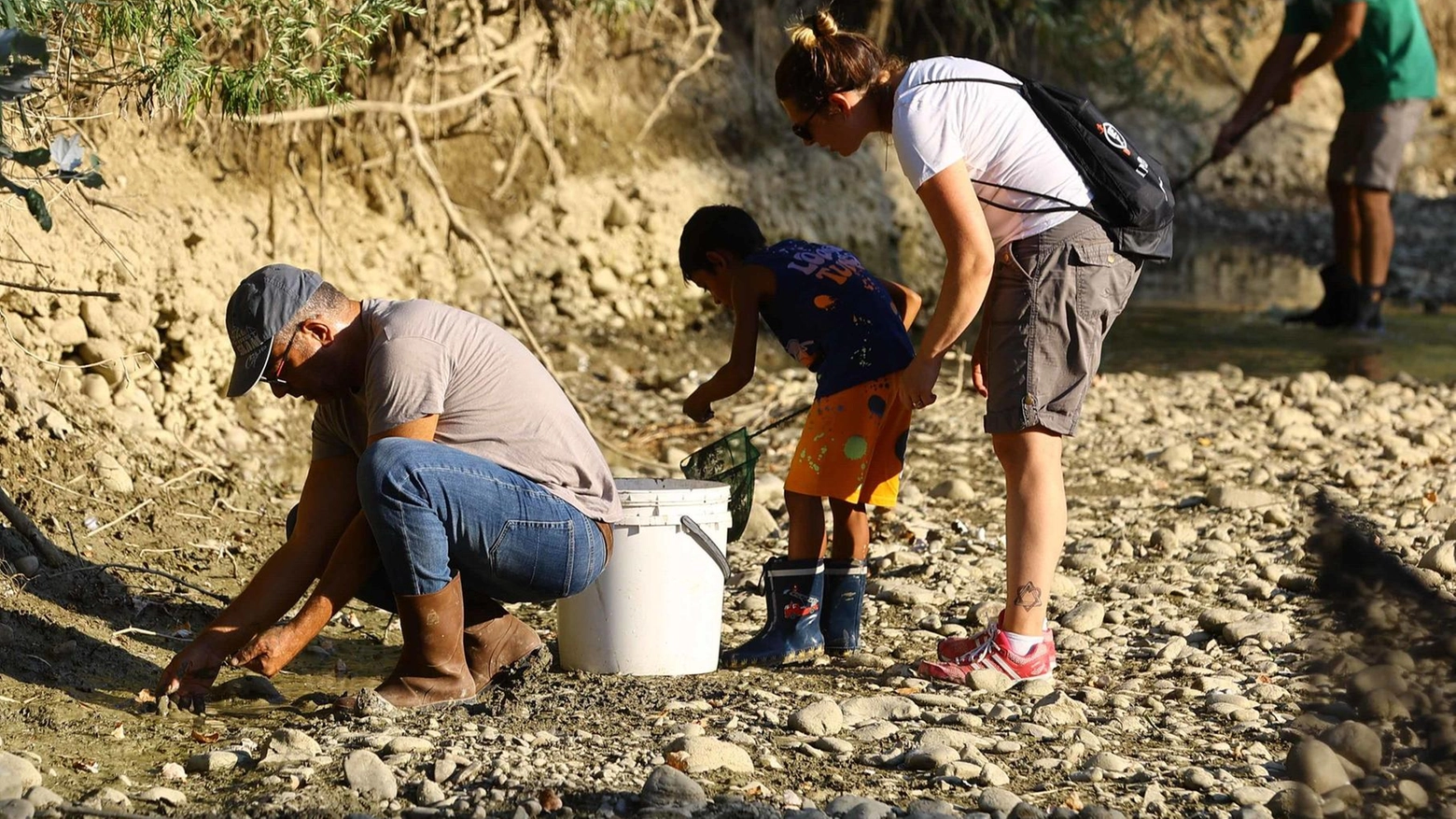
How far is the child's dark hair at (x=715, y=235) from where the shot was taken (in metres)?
4.05

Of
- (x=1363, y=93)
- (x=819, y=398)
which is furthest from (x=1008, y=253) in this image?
(x=1363, y=93)

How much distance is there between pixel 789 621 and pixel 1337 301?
6528mm

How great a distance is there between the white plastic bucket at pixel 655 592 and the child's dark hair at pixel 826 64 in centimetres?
93

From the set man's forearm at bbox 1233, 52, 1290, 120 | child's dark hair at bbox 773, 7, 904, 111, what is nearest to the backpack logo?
child's dark hair at bbox 773, 7, 904, 111

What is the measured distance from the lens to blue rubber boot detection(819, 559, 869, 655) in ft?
13.2

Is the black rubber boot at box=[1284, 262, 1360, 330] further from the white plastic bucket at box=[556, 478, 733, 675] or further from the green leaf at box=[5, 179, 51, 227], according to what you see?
the green leaf at box=[5, 179, 51, 227]

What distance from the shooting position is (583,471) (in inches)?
138

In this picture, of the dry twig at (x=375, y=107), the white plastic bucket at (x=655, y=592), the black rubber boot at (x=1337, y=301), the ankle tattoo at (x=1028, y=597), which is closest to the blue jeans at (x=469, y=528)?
the white plastic bucket at (x=655, y=592)

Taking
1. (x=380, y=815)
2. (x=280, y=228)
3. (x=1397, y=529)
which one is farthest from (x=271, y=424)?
(x=1397, y=529)

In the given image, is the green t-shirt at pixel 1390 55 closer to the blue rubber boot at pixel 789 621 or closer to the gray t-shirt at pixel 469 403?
the blue rubber boot at pixel 789 621

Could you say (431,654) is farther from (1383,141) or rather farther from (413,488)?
(1383,141)

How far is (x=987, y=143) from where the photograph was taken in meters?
3.50

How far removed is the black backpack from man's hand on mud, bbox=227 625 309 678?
178 centimetres

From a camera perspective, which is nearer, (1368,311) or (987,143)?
(987,143)
